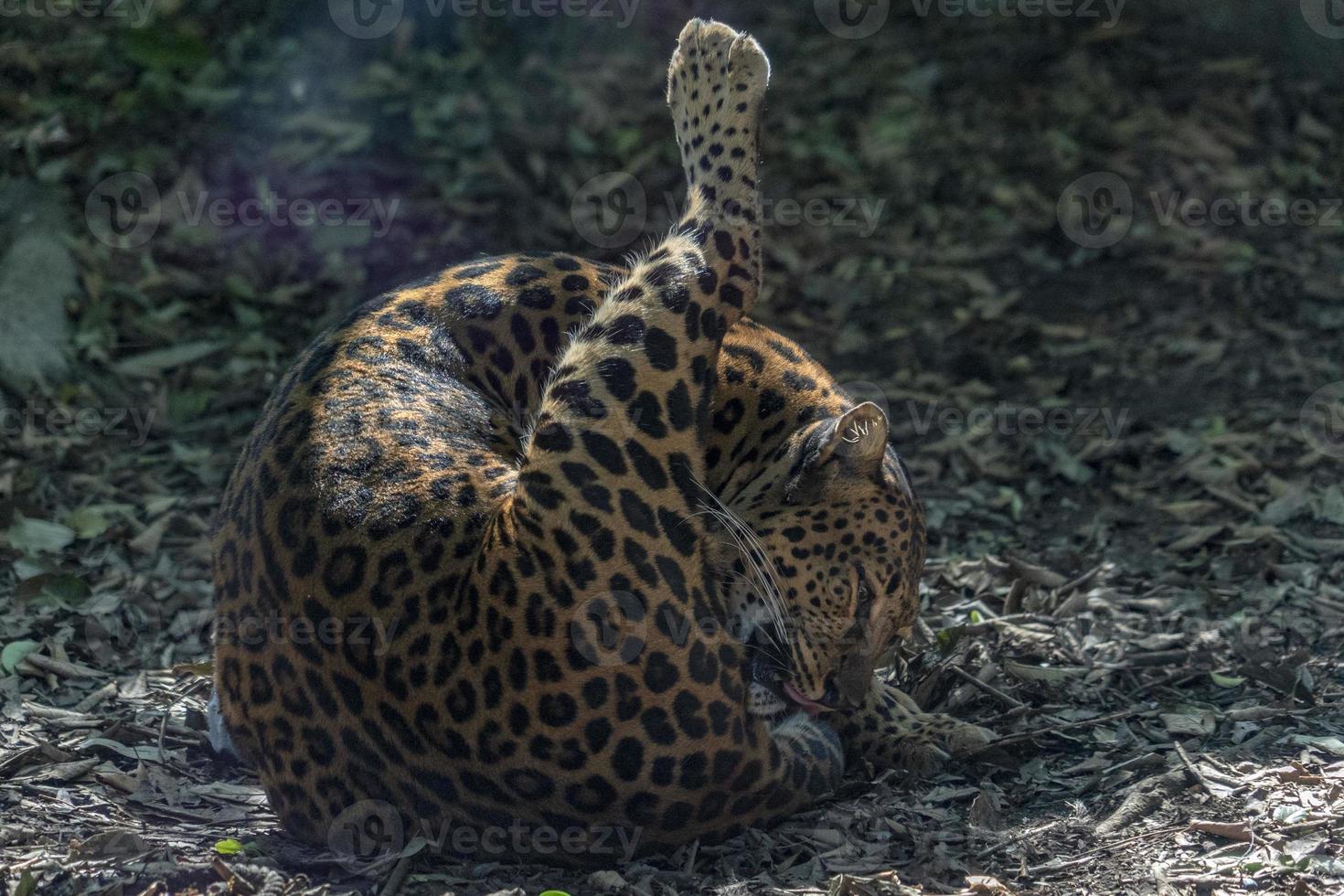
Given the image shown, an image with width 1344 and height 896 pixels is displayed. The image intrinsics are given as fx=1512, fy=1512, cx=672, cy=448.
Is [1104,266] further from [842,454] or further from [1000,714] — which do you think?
[842,454]

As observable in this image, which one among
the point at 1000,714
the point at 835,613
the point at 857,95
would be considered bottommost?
the point at 1000,714

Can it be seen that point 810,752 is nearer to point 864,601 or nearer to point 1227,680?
point 864,601

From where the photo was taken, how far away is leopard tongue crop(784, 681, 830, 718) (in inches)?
224

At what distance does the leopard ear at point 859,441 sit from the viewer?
17.7 ft

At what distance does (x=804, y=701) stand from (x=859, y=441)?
104 cm

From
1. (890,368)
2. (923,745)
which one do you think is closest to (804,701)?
(923,745)

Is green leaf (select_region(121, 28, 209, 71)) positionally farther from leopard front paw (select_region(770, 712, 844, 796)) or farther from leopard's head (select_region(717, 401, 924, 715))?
leopard front paw (select_region(770, 712, 844, 796))

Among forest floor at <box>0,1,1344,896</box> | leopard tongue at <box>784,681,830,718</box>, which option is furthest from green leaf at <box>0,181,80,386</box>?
leopard tongue at <box>784,681,830,718</box>

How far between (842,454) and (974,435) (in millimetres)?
4291

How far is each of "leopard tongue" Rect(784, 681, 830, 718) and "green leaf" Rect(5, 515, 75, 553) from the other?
15.1 ft

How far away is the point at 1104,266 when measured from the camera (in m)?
11.3

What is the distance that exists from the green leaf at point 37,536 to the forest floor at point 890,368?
→ 0.02 m

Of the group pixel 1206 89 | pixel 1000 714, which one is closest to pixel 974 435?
pixel 1000 714

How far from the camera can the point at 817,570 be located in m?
5.67
